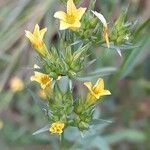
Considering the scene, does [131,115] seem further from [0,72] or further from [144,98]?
[0,72]

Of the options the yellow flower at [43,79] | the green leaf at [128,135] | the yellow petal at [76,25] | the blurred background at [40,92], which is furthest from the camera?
the green leaf at [128,135]

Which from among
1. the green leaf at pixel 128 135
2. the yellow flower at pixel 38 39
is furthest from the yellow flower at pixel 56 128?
the green leaf at pixel 128 135

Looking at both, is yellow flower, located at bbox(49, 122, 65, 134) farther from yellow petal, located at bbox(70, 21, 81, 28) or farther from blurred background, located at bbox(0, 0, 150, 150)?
blurred background, located at bbox(0, 0, 150, 150)

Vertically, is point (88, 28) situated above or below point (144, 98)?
above

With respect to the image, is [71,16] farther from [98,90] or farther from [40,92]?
[40,92]

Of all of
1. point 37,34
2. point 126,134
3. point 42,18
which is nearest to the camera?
point 37,34

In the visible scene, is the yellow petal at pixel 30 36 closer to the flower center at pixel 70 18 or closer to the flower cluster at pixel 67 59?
the flower cluster at pixel 67 59

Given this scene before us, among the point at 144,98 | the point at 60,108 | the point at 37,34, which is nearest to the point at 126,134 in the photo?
the point at 144,98

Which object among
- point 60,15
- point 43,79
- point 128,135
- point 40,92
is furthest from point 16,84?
point 60,15
